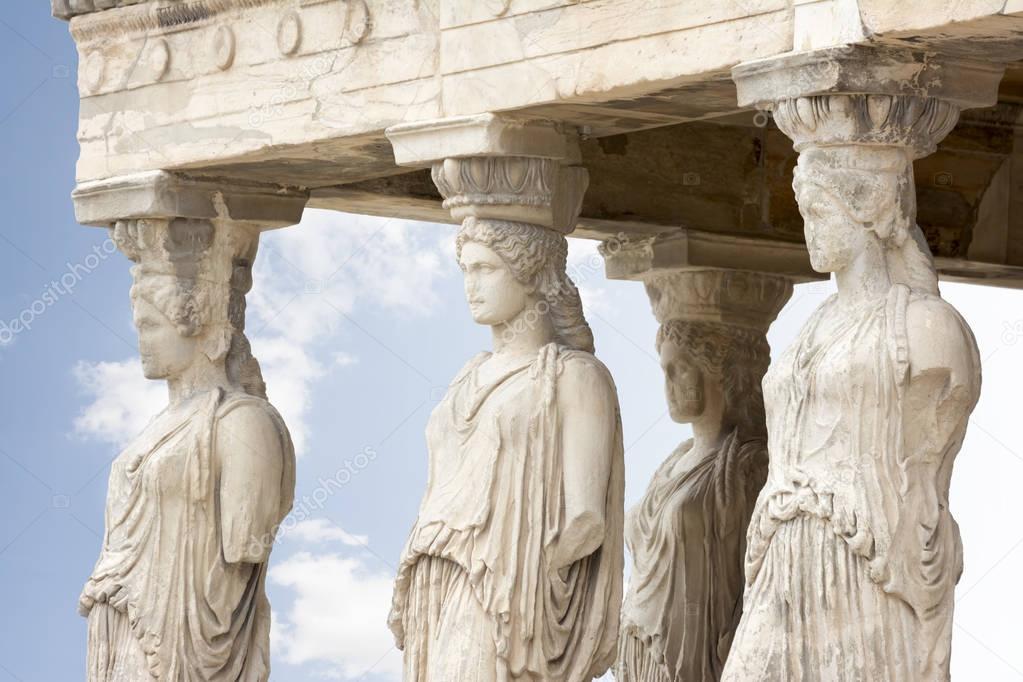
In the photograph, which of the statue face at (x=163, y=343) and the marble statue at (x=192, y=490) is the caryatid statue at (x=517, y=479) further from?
the statue face at (x=163, y=343)

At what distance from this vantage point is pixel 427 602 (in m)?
9.63

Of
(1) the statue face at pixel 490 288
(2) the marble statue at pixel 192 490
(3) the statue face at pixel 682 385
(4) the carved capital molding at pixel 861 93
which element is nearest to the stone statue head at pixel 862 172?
(4) the carved capital molding at pixel 861 93

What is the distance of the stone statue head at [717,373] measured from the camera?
1191 cm

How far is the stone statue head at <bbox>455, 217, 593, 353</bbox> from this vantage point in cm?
953

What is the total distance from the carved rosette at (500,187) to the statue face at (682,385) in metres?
2.46

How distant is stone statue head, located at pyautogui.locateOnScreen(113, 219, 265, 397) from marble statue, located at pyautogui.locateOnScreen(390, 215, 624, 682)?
Result: 1.66 meters

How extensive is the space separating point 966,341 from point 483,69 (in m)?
2.20

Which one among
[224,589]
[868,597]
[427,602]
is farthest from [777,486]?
[224,589]

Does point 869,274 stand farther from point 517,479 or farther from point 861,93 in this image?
point 517,479

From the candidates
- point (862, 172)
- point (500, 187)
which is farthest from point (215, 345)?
point (862, 172)

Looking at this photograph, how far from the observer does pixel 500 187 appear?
953 centimetres

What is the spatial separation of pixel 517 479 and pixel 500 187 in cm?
108

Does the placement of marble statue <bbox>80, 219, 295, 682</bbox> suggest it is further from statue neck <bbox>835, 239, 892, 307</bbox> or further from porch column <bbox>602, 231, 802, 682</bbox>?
statue neck <bbox>835, 239, 892, 307</bbox>

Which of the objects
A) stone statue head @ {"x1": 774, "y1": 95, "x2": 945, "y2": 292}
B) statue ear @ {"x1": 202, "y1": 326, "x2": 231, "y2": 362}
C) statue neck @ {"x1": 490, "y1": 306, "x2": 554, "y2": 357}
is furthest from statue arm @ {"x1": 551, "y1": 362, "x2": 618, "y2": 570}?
statue ear @ {"x1": 202, "y1": 326, "x2": 231, "y2": 362}
